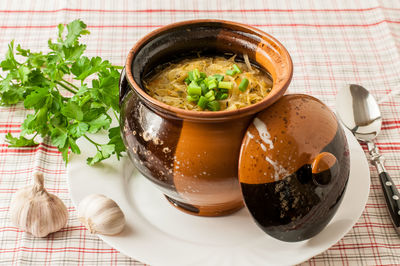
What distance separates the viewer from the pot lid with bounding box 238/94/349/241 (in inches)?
60.4

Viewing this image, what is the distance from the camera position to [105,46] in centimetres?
286

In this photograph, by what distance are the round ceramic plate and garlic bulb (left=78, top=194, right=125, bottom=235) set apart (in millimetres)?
35

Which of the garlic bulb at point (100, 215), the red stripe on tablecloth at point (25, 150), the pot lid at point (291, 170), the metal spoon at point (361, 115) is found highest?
the pot lid at point (291, 170)

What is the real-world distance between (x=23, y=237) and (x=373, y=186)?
4.45ft

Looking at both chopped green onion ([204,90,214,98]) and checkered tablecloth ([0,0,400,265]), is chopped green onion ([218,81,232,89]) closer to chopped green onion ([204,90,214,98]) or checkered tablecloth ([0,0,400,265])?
chopped green onion ([204,90,214,98])

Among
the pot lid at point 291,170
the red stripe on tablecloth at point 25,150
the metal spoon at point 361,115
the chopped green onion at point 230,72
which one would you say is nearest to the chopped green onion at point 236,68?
the chopped green onion at point 230,72

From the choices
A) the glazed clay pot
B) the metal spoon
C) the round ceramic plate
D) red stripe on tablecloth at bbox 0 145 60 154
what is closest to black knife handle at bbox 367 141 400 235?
the metal spoon

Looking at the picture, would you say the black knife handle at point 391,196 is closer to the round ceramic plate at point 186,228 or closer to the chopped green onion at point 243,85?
the round ceramic plate at point 186,228

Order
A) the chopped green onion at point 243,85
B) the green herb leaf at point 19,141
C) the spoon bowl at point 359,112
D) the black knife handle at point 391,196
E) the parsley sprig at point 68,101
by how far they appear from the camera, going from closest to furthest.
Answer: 1. the chopped green onion at point 243,85
2. the black knife handle at point 391,196
3. the parsley sprig at point 68,101
4. the green herb leaf at point 19,141
5. the spoon bowl at point 359,112

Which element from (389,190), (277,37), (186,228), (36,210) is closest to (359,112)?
(389,190)

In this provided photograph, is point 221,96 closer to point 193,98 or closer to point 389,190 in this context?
point 193,98

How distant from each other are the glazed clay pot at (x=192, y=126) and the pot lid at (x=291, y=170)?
0.06 m

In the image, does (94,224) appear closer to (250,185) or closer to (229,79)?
(250,185)

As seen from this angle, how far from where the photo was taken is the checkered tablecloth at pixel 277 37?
184 centimetres
